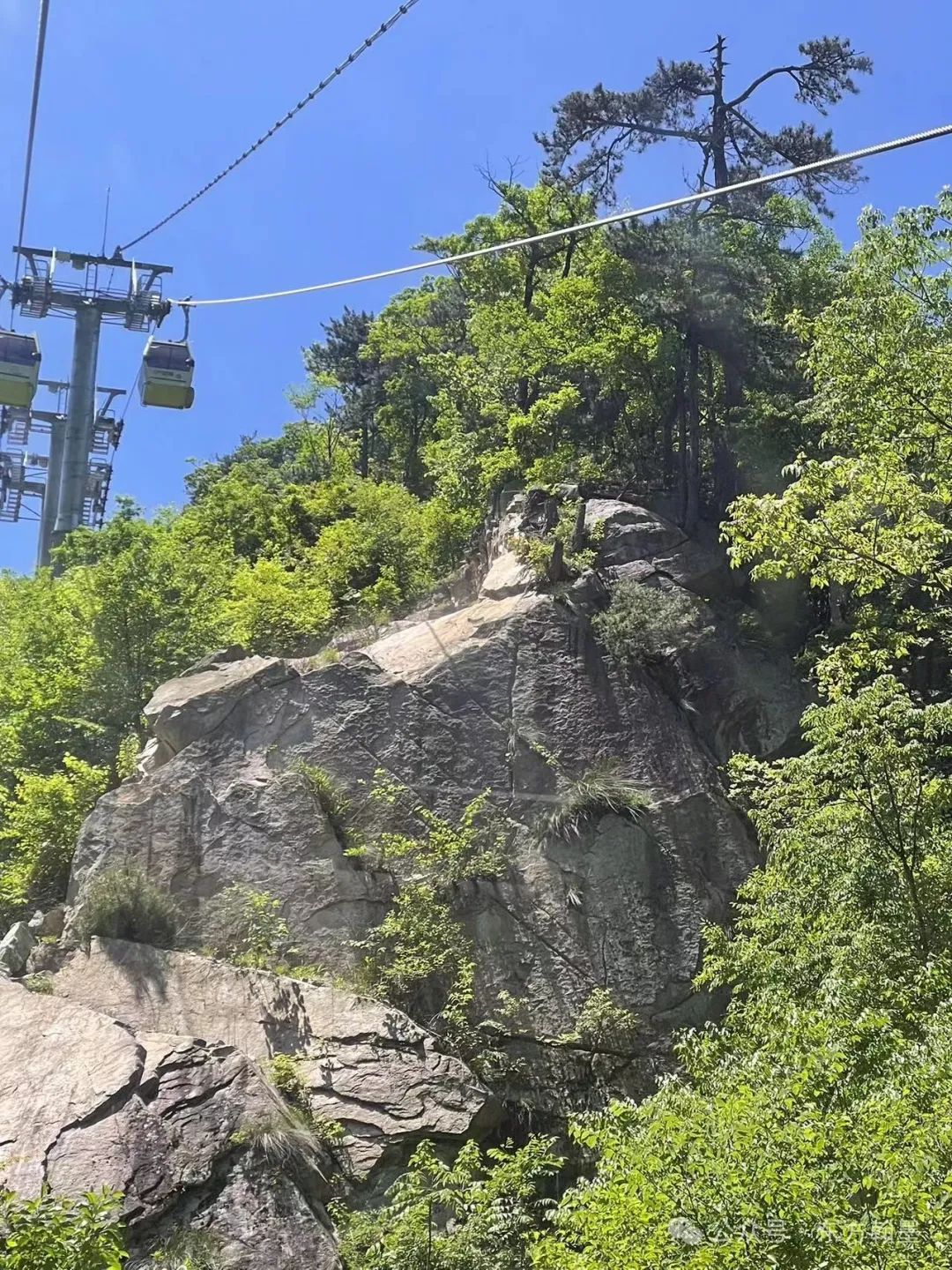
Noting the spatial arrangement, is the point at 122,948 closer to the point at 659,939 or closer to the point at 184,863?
the point at 184,863

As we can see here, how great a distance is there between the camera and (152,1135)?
39.3 ft

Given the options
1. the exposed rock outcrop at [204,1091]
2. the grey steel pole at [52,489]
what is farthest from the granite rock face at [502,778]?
the grey steel pole at [52,489]

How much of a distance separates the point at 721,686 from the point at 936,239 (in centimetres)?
795

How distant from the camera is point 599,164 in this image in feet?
89.0

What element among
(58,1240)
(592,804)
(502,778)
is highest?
(502,778)

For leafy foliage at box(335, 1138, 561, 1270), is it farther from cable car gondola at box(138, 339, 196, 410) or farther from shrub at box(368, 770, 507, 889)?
cable car gondola at box(138, 339, 196, 410)

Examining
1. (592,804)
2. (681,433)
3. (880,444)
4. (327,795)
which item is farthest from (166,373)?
(880,444)

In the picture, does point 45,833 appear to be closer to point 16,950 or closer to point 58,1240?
point 16,950

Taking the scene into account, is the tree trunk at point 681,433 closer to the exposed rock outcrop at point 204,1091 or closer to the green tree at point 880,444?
the green tree at point 880,444

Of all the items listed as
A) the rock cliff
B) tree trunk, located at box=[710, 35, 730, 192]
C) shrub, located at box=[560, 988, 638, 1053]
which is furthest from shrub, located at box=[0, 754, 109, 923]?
tree trunk, located at box=[710, 35, 730, 192]

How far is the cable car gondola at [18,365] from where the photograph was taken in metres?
28.3

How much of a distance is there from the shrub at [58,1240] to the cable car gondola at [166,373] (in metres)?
23.7

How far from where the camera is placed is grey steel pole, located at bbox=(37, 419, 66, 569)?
40.2 meters

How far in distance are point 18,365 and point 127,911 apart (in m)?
17.2
